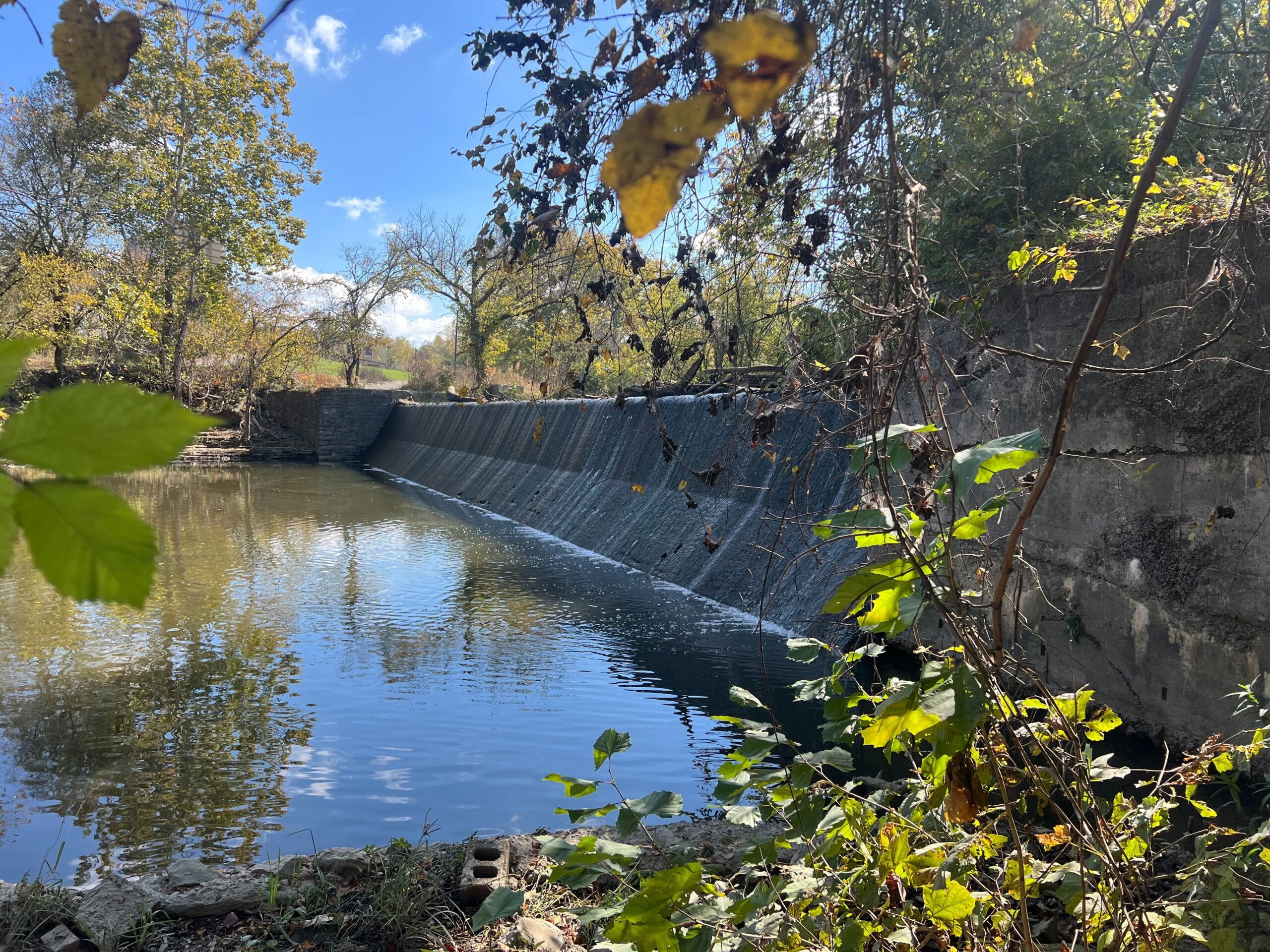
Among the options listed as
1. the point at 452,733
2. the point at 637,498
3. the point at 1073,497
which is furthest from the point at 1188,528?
the point at 637,498

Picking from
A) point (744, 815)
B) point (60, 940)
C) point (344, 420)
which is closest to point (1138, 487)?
point (744, 815)

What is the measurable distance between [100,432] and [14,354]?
2.0 inches

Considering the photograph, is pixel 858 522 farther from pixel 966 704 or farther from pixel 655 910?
pixel 655 910

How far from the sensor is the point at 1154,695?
323 centimetres

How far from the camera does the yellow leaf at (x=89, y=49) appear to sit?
2.83ft

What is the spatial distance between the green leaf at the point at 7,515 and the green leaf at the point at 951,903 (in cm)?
139

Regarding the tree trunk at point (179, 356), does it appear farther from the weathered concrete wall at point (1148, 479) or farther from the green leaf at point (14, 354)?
the green leaf at point (14, 354)

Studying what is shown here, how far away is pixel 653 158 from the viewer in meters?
0.68

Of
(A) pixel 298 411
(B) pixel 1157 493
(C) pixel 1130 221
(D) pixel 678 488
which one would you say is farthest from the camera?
(A) pixel 298 411

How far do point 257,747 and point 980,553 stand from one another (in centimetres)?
306

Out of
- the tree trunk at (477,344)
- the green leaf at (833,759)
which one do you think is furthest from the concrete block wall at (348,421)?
the green leaf at (833,759)

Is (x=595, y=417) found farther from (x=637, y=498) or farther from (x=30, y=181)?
(x=30, y=181)

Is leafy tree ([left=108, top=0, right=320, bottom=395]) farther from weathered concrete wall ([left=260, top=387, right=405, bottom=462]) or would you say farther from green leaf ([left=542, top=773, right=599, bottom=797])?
green leaf ([left=542, top=773, right=599, bottom=797])

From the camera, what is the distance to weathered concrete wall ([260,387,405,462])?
20.8m
